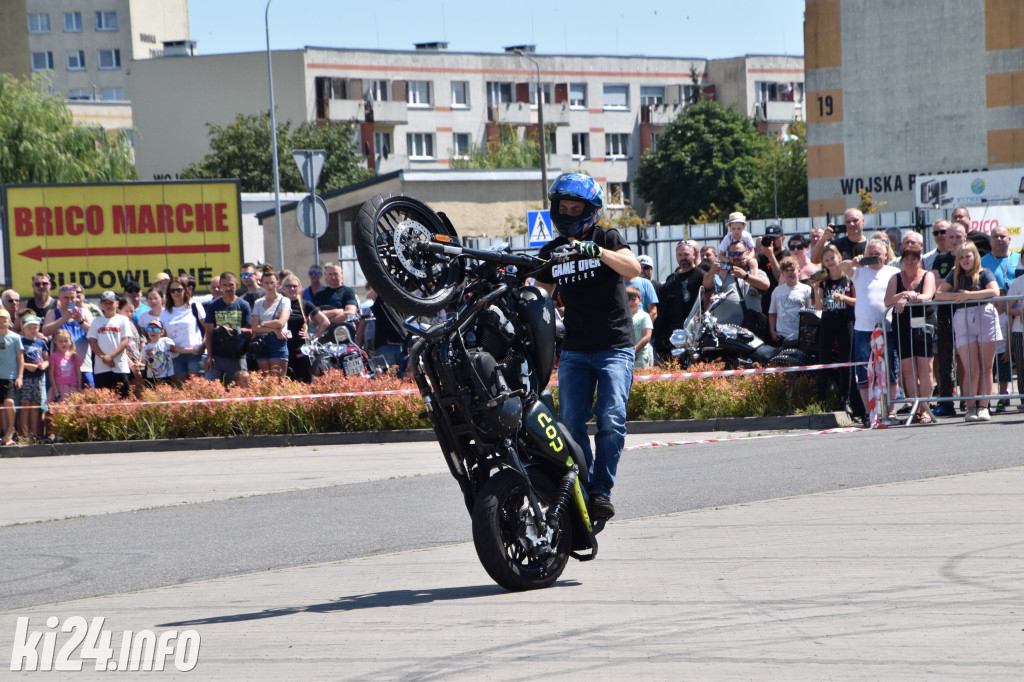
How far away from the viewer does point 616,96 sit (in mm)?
98438

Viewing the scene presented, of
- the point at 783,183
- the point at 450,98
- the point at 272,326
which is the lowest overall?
the point at 272,326

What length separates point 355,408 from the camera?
15016 millimetres

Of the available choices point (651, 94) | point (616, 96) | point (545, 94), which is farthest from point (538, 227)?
point (651, 94)

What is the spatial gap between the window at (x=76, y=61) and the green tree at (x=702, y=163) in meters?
48.9

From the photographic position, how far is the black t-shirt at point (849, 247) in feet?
50.9

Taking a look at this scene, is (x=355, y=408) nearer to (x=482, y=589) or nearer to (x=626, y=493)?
(x=626, y=493)

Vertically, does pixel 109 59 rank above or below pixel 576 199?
above

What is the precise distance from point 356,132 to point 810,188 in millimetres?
33861

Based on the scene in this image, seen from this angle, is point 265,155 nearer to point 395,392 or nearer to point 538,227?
point 538,227

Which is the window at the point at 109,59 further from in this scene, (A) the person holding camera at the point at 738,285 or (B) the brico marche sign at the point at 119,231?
(A) the person holding camera at the point at 738,285

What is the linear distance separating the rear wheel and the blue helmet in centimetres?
66

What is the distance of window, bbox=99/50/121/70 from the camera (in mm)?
106562

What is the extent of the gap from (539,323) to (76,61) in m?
109

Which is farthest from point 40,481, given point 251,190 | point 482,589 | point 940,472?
point 251,190
